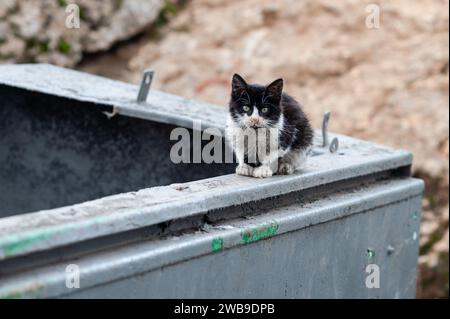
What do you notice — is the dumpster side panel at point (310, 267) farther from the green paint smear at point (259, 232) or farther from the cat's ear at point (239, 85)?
the cat's ear at point (239, 85)

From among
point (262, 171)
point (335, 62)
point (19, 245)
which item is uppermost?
point (335, 62)

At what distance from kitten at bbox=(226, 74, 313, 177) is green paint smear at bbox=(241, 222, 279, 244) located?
257 millimetres

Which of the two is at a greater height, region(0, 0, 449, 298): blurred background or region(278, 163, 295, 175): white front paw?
region(0, 0, 449, 298): blurred background

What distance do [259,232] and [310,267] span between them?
396 millimetres

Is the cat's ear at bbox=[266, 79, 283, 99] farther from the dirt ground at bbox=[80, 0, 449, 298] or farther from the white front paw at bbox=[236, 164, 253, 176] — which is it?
the dirt ground at bbox=[80, 0, 449, 298]

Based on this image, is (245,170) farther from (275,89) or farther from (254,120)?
(275,89)

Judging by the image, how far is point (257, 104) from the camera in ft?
10.6

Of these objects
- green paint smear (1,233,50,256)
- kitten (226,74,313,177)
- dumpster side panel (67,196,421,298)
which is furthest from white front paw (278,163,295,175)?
green paint smear (1,233,50,256)

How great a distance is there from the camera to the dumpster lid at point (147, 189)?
2371 mm

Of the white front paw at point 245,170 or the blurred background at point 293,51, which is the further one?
the blurred background at point 293,51

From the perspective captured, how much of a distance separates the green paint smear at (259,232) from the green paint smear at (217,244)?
0.11 m

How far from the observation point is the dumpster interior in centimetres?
394

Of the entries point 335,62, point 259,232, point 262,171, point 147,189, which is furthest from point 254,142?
point 335,62

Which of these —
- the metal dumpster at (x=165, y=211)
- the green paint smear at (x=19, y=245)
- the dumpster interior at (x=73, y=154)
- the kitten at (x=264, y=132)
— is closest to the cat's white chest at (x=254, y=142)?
the kitten at (x=264, y=132)
